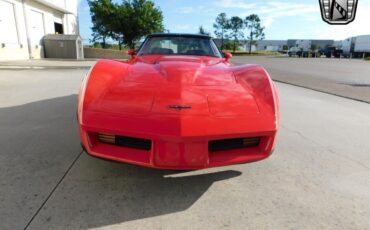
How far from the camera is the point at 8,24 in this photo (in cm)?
1441

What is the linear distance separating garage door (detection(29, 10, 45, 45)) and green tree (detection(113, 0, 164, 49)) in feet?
35.5

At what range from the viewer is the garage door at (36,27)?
671 inches

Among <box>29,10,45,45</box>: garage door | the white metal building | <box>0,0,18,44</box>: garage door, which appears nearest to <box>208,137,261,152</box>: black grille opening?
the white metal building

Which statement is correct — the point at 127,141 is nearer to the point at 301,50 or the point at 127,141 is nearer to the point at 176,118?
the point at 176,118

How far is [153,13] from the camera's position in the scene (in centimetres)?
2967

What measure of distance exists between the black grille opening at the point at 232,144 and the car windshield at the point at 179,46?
1896 millimetres

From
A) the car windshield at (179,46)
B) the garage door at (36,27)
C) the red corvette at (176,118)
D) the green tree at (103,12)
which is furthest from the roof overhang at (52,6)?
the red corvette at (176,118)

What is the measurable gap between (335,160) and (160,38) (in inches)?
108

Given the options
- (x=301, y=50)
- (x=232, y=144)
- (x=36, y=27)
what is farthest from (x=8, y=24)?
(x=301, y=50)

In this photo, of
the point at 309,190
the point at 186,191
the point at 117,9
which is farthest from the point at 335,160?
the point at 117,9

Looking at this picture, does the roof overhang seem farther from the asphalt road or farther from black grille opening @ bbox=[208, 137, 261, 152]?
black grille opening @ bbox=[208, 137, 261, 152]

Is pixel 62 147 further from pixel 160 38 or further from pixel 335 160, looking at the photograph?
pixel 335 160

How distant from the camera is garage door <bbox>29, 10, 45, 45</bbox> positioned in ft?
55.9

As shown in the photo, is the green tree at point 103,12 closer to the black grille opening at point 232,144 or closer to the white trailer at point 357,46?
the black grille opening at point 232,144
